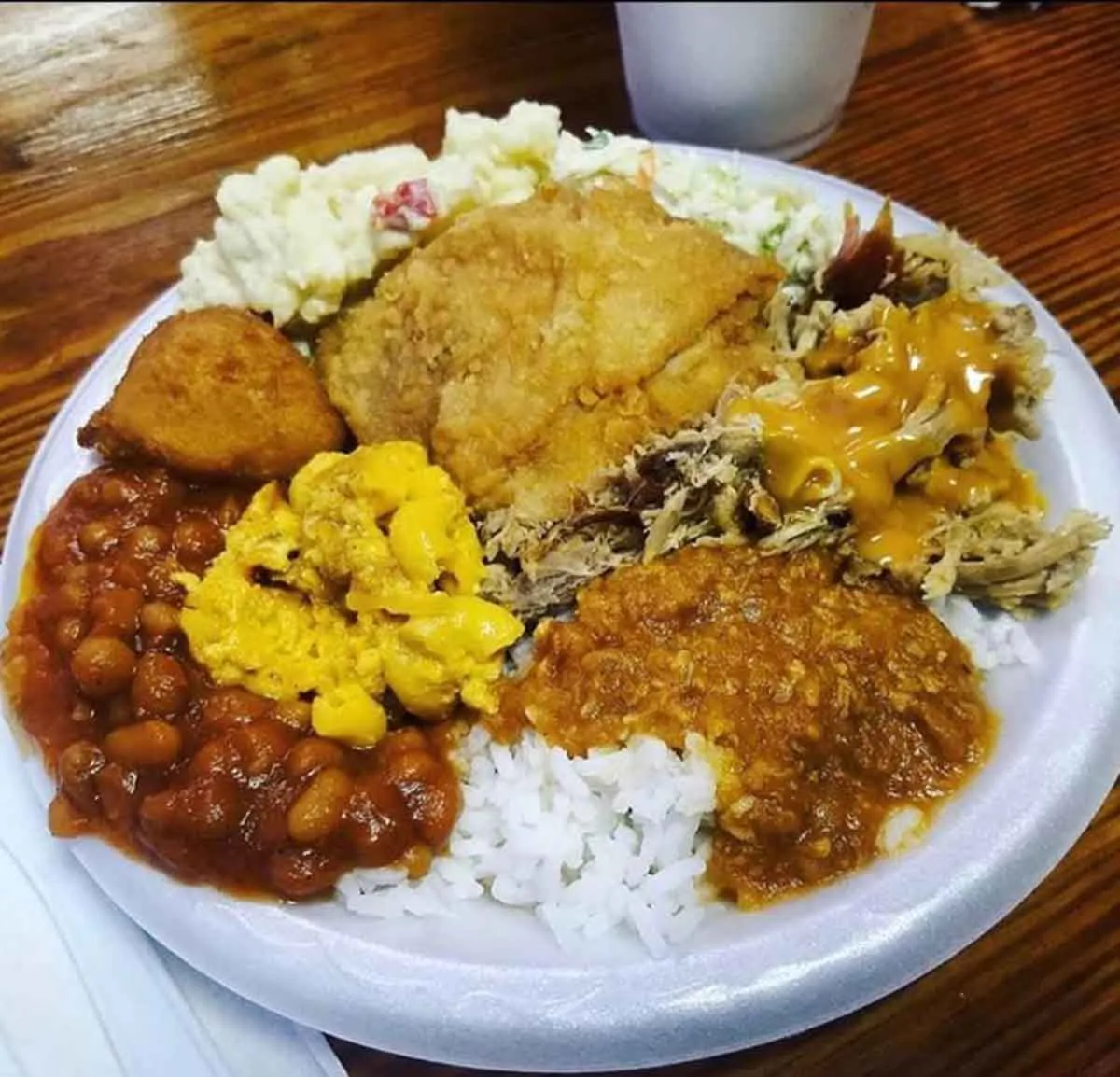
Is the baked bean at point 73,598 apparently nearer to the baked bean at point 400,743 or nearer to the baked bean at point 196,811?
the baked bean at point 196,811

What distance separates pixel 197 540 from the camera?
84.1 inches

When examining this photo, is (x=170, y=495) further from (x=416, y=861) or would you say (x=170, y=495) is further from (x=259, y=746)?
(x=416, y=861)

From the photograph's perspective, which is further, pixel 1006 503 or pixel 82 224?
pixel 82 224

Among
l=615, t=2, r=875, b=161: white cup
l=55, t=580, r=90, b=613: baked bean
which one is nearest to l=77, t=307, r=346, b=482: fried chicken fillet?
l=55, t=580, r=90, b=613: baked bean

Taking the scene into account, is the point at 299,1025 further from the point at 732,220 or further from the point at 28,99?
the point at 28,99

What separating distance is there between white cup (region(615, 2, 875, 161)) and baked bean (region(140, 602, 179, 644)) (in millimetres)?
1799

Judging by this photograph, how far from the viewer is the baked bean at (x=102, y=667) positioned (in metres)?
1.90

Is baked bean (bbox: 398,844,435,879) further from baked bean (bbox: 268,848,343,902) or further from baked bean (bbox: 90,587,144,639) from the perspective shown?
baked bean (bbox: 90,587,144,639)

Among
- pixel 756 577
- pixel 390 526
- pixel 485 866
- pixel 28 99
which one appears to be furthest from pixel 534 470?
pixel 28 99

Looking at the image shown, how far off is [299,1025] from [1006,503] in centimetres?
138

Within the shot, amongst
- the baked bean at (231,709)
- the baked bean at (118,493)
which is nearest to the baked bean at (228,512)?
the baked bean at (118,493)

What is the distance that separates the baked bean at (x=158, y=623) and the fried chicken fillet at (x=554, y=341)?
50cm

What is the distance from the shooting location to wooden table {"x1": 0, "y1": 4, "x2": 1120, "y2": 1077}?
1758 millimetres

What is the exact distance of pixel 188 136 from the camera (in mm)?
3092
